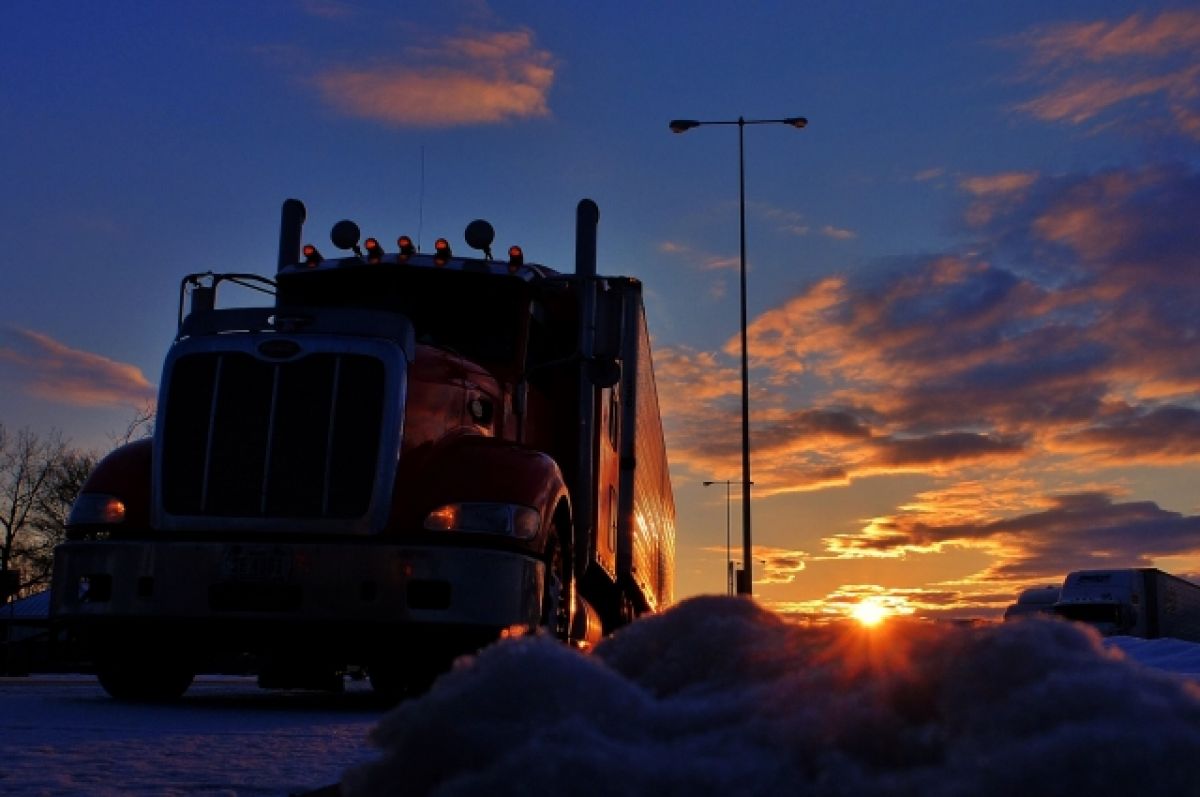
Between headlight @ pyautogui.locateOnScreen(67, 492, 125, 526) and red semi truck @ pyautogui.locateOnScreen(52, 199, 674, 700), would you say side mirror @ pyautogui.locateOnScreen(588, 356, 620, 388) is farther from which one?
headlight @ pyautogui.locateOnScreen(67, 492, 125, 526)

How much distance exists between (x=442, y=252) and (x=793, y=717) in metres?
8.35

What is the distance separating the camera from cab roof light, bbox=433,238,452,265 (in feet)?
32.9

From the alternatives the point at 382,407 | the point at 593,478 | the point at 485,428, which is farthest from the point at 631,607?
the point at 382,407

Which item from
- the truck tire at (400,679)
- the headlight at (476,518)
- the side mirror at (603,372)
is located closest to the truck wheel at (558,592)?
the headlight at (476,518)

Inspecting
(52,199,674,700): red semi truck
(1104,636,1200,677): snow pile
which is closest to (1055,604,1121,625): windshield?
(1104,636,1200,677): snow pile

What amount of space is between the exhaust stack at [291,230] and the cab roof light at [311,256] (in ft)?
2.55

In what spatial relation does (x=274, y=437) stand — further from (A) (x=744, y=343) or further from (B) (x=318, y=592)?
(A) (x=744, y=343)

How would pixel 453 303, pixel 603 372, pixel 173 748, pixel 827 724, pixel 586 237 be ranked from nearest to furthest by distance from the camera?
pixel 827 724, pixel 173 748, pixel 603 372, pixel 453 303, pixel 586 237

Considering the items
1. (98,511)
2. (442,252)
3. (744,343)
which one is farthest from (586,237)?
(744,343)

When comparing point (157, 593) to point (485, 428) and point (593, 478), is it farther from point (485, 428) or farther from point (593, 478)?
point (593, 478)

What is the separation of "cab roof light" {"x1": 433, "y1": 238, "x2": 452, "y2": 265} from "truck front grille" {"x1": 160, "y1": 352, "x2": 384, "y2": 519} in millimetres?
1799

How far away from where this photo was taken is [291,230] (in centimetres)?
1129

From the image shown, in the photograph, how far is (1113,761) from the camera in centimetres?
154

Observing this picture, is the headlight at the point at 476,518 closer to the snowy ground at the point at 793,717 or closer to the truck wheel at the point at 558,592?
the truck wheel at the point at 558,592
